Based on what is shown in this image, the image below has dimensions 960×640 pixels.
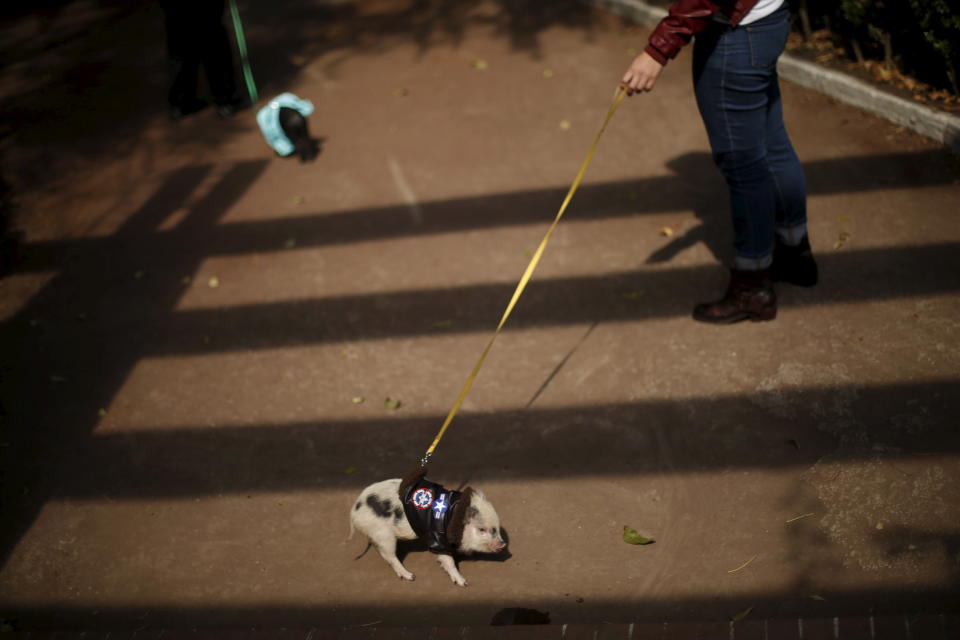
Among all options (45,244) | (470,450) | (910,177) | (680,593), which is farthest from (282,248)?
(910,177)

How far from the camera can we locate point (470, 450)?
447cm

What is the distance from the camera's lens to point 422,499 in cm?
365

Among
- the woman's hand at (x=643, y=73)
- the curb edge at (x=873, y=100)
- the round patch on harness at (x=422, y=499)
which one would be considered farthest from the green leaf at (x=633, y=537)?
the curb edge at (x=873, y=100)

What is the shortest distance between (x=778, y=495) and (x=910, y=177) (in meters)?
→ 2.83

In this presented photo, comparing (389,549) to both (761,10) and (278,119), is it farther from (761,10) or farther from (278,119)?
(278,119)

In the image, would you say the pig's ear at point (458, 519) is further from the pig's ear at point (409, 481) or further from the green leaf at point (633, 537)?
the green leaf at point (633, 537)

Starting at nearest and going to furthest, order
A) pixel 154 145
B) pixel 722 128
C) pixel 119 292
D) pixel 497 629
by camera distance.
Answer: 1. pixel 497 629
2. pixel 722 128
3. pixel 119 292
4. pixel 154 145

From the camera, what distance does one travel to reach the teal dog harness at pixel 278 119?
7000 mm

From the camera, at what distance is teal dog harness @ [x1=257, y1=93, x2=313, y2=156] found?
700 cm

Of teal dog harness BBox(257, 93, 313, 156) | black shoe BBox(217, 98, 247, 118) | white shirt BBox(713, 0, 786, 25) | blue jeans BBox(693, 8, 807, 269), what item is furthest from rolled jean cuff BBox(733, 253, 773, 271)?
black shoe BBox(217, 98, 247, 118)

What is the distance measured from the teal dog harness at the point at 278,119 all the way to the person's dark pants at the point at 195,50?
1.06 meters

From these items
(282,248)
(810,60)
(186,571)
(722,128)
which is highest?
(722,128)

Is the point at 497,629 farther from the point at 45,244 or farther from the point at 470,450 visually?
the point at 45,244

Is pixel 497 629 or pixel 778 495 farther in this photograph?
pixel 778 495
